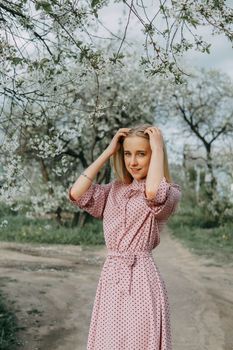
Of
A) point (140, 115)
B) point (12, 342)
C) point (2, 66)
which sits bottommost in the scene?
point (12, 342)

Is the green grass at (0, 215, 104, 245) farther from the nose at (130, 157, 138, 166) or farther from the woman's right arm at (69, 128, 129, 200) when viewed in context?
the nose at (130, 157, 138, 166)

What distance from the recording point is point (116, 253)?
3137 millimetres

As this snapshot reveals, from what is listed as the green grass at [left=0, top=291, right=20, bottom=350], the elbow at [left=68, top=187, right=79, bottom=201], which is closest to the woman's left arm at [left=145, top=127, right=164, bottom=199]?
the elbow at [left=68, top=187, right=79, bottom=201]

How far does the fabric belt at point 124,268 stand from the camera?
3055mm

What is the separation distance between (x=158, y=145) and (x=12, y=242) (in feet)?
39.4

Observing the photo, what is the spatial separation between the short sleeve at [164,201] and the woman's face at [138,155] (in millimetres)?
128

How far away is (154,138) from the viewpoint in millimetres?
3133

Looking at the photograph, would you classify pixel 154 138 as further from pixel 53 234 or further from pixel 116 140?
pixel 53 234

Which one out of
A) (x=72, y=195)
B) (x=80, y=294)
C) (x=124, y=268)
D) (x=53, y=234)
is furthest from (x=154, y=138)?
(x=53, y=234)

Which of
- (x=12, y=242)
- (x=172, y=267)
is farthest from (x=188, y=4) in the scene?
(x=12, y=242)

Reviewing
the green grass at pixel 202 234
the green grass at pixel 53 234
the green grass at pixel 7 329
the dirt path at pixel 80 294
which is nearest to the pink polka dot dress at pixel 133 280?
Answer: the green grass at pixel 7 329

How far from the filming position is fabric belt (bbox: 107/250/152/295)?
3055 mm

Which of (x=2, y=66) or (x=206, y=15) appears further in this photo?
(x=2, y=66)

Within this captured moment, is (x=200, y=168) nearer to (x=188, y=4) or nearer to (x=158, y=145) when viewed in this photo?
(x=188, y=4)
